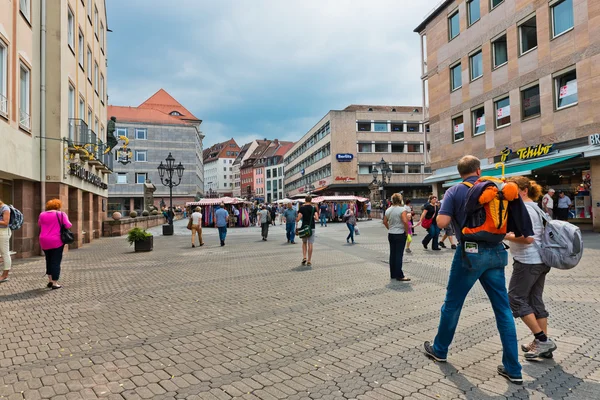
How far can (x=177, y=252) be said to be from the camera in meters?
14.8

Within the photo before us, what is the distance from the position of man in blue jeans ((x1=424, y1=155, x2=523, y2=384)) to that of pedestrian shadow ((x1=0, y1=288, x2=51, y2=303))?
271 inches

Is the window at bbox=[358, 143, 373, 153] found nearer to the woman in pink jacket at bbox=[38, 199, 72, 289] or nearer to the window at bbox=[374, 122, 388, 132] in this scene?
the window at bbox=[374, 122, 388, 132]

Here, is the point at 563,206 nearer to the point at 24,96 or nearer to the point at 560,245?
the point at 560,245

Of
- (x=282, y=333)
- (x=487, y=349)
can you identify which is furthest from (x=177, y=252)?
(x=487, y=349)

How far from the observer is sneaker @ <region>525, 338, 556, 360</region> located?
4.02 m

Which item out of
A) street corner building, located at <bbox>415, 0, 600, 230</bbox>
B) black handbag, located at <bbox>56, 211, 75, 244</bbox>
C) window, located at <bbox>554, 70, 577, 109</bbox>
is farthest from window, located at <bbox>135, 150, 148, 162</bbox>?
black handbag, located at <bbox>56, 211, 75, 244</bbox>

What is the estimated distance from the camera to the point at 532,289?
417cm

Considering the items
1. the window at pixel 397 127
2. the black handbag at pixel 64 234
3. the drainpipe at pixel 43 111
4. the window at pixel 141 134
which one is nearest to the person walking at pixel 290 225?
the drainpipe at pixel 43 111

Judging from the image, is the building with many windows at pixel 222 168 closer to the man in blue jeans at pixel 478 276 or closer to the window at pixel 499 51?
the window at pixel 499 51

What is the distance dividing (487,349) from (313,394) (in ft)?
6.73

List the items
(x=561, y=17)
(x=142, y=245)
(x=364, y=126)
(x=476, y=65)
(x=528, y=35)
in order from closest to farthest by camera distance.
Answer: (x=142, y=245), (x=561, y=17), (x=528, y=35), (x=476, y=65), (x=364, y=126)

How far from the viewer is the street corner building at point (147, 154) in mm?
62250

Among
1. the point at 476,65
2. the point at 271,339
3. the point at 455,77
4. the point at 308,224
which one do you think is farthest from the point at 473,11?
the point at 271,339

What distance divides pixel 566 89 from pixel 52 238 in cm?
2074
